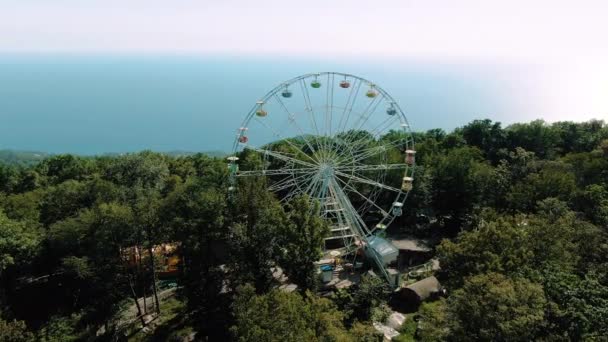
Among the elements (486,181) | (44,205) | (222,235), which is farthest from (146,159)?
(486,181)

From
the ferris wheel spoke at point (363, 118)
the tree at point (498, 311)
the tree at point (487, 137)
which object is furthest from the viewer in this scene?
the tree at point (487, 137)

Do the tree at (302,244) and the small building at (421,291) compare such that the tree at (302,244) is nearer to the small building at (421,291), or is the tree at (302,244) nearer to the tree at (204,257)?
the tree at (204,257)

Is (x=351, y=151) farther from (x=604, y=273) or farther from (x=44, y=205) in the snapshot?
(x=44, y=205)

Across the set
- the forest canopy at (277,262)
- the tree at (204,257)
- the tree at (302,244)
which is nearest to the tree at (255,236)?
the forest canopy at (277,262)

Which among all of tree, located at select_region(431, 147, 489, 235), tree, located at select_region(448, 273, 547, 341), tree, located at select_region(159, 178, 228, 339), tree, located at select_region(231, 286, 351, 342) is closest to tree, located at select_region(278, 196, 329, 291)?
tree, located at select_region(159, 178, 228, 339)

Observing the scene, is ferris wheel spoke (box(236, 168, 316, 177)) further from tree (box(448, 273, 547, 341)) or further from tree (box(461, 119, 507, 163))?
tree (box(461, 119, 507, 163))

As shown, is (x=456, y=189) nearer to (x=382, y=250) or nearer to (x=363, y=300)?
(x=382, y=250)
